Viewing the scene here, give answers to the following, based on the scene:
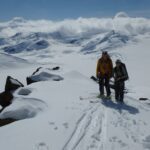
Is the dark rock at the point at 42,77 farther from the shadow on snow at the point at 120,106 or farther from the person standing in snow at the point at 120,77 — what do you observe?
the shadow on snow at the point at 120,106

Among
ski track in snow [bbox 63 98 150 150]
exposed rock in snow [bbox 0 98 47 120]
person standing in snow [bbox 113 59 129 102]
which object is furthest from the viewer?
person standing in snow [bbox 113 59 129 102]

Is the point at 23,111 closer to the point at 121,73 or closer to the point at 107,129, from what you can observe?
the point at 107,129

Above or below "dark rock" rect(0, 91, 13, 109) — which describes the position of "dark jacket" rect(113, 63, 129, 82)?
above

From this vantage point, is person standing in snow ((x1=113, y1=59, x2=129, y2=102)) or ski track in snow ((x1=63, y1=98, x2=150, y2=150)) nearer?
ski track in snow ((x1=63, y1=98, x2=150, y2=150))

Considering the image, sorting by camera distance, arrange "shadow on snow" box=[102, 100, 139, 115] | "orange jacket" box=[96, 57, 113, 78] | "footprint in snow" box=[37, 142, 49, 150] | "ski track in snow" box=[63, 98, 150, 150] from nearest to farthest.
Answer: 1. "footprint in snow" box=[37, 142, 49, 150]
2. "ski track in snow" box=[63, 98, 150, 150]
3. "shadow on snow" box=[102, 100, 139, 115]
4. "orange jacket" box=[96, 57, 113, 78]

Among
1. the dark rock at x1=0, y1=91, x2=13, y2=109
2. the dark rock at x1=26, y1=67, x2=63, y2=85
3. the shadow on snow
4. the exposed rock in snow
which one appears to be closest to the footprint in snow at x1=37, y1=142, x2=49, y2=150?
the exposed rock in snow

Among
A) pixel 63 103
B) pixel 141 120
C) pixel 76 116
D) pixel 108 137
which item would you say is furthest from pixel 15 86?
pixel 108 137

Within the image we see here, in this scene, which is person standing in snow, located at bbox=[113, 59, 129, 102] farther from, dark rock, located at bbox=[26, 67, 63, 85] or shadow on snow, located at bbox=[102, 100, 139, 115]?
dark rock, located at bbox=[26, 67, 63, 85]

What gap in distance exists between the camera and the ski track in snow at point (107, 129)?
1113cm

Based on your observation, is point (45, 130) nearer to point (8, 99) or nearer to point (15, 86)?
point (8, 99)

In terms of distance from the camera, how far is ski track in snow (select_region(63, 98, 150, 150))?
11.1 metres

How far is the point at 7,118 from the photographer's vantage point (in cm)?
1510

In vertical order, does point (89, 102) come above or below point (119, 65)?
below

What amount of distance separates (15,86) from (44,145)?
45.6 feet
